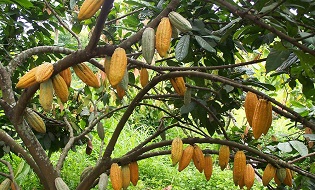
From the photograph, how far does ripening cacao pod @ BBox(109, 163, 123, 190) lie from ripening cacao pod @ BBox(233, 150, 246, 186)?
0.38 meters

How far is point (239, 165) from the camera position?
1.25 m

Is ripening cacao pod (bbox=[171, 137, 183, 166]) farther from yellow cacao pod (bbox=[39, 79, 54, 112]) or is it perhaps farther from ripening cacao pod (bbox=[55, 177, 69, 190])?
yellow cacao pod (bbox=[39, 79, 54, 112])

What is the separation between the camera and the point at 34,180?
350 centimetres

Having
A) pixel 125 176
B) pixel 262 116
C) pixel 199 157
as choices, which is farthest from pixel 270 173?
pixel 125 176

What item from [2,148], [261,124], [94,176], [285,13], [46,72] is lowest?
[2,148]

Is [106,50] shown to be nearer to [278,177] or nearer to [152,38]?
[152,38]

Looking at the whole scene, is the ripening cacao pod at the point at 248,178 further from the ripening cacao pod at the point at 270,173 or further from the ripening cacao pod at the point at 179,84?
the ripening cacao pod at the point at 179,84

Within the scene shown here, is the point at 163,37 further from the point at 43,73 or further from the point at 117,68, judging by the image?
the point at 43,73

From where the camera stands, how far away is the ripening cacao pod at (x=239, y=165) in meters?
1.24

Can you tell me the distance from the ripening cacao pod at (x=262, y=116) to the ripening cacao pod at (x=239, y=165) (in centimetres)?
26

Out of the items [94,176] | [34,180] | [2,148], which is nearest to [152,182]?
[34,180]

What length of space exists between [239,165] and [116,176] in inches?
16.1

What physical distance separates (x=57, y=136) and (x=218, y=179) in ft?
7.66

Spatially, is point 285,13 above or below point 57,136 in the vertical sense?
above
